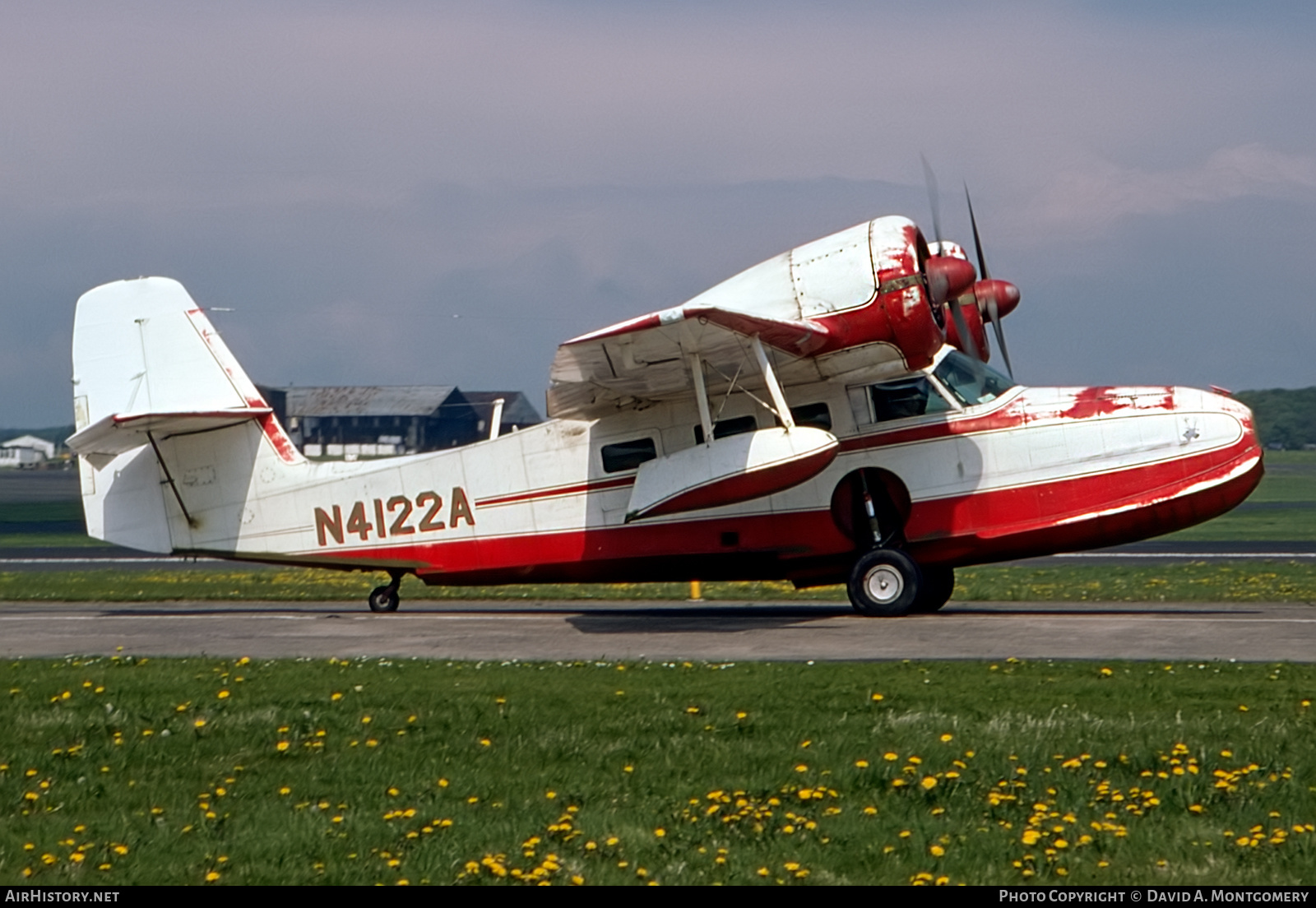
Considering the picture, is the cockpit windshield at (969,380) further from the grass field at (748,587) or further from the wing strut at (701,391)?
the grass field at (748,587)

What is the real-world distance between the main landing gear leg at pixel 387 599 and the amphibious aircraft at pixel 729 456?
0.04m

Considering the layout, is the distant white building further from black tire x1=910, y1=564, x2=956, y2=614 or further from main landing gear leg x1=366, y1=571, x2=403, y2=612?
black tire x1=910, y1=564, x2=956, y2=614

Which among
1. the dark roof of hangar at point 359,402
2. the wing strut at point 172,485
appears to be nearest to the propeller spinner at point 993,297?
the wing strut at point 172,485

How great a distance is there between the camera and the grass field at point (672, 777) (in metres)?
7.11

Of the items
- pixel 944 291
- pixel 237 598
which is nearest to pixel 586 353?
pixel 944 291

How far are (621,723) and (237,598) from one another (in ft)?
51.7

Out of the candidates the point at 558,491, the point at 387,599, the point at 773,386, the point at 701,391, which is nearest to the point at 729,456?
the point at 701,391

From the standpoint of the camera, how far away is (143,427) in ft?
61.6

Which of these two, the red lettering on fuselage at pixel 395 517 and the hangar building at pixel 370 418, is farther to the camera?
the hangar building at pixel 370 418

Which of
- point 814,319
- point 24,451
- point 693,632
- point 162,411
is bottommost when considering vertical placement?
point 693,632

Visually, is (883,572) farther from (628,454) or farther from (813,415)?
(628,454)

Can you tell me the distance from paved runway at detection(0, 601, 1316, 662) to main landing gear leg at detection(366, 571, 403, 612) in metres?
0.21

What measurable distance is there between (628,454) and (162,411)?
22.3 feet

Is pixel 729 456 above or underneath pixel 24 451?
underneath
